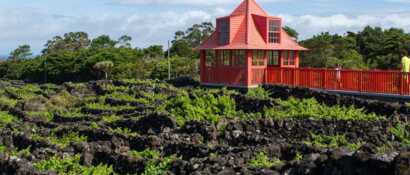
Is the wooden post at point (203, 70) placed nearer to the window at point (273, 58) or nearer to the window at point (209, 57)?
the window at point (209, 57)

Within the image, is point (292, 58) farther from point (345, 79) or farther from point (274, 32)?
point (345, 79)

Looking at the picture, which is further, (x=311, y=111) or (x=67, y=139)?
(x=311, y=111)

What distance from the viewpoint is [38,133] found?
76.9 ft

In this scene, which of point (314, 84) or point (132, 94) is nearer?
point (314, 84)

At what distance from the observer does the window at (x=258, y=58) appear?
31.6 meters

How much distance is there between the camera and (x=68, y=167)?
672 inches

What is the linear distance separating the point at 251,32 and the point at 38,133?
12.8 meters

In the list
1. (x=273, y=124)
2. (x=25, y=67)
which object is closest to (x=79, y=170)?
(x=273, y=124)

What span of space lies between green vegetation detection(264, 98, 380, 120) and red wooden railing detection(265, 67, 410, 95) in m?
3.03

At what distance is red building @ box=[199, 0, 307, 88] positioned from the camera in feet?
103

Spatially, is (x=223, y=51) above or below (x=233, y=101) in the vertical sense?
above

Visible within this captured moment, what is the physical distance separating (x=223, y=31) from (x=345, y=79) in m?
7.75

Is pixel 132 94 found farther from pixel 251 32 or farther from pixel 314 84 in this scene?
pixel 314 84

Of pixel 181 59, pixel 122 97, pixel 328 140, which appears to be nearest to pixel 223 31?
pixel 122 97
